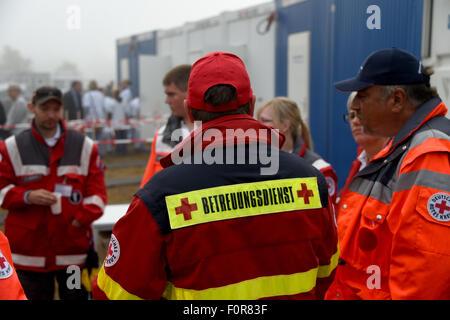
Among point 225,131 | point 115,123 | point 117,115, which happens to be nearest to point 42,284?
point 225,131

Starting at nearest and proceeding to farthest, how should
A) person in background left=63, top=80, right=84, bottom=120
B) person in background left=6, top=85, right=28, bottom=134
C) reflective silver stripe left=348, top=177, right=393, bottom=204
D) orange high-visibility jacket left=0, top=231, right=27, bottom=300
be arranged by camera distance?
1. orange high-visibility jacket left=0, top=231, right=27, bottom=300
2. reflective silver stripe left=348, top=177, right=393, bottom=204
3. person in background left=6, top=85, right=28, bottom=134
4. person in background left=63, top=80, right=84, bottom=120

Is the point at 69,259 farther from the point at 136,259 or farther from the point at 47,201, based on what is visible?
the point at 136,259

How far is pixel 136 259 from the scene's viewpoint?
1467 mm

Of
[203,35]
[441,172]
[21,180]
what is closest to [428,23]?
[441,172]

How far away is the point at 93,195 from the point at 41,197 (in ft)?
1.37

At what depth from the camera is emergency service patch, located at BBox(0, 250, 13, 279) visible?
4.19 feet

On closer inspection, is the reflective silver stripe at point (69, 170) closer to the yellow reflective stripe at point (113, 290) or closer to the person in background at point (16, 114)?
the yellow reflective stripe at point (113, 290)

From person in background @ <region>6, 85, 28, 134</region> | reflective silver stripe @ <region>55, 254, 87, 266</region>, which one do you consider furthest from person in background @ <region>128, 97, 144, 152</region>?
reflective silver stripe @ <region>55, 254, 87, 266</region>

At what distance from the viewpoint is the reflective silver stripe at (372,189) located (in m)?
1.89

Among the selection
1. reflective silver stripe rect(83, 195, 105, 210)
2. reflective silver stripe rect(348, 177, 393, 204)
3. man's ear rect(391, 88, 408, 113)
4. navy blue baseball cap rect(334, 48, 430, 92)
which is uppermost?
navy blue baseball cap rect(334, 48, 430, 92)

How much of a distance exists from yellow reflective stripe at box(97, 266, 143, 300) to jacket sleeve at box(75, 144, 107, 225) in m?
1.83

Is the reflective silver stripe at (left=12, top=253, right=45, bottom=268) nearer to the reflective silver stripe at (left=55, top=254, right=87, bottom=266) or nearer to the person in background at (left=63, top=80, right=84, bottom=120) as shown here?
the reflective silver stripe at (left=55, top=254, right=87, bottom=266)

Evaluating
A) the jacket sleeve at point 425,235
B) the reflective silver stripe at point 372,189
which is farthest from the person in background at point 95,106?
the jacket sleeve at point 425,235
